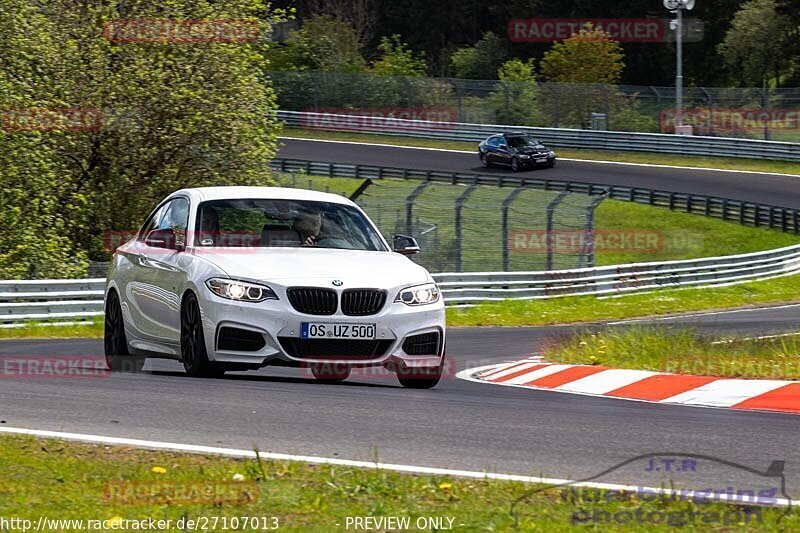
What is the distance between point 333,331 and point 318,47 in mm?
Result: 72448

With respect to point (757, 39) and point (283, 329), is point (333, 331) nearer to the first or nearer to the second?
point (283, 329)

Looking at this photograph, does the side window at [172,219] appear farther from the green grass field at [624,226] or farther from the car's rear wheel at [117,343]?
the green grass field at [624,226]

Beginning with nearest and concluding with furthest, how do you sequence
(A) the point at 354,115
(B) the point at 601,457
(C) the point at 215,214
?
(B) the point at 601,457 < (C) the point at 215,214 < (A) the point at 354,115

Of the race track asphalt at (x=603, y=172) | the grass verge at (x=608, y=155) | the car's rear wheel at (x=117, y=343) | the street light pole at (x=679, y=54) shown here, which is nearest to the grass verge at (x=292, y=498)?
the car's rear wheel at (x=117, y=343)

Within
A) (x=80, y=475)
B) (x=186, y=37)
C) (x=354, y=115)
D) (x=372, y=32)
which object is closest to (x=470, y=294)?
(x=186, y=37)

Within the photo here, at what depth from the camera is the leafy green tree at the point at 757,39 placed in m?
80.4

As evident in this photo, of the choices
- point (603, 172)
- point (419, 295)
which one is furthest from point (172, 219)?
point (603, 172)

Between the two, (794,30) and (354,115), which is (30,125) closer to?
(354,115)

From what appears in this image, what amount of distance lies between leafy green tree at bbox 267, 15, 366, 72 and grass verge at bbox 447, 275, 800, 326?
159 ft

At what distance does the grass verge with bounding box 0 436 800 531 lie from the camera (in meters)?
5.65

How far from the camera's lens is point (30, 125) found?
2731 cm

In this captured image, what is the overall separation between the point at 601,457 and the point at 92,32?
996 inches

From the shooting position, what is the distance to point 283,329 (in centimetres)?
979

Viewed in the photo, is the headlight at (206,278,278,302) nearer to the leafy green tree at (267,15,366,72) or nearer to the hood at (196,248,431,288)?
the hood at (196,248,431,288)
